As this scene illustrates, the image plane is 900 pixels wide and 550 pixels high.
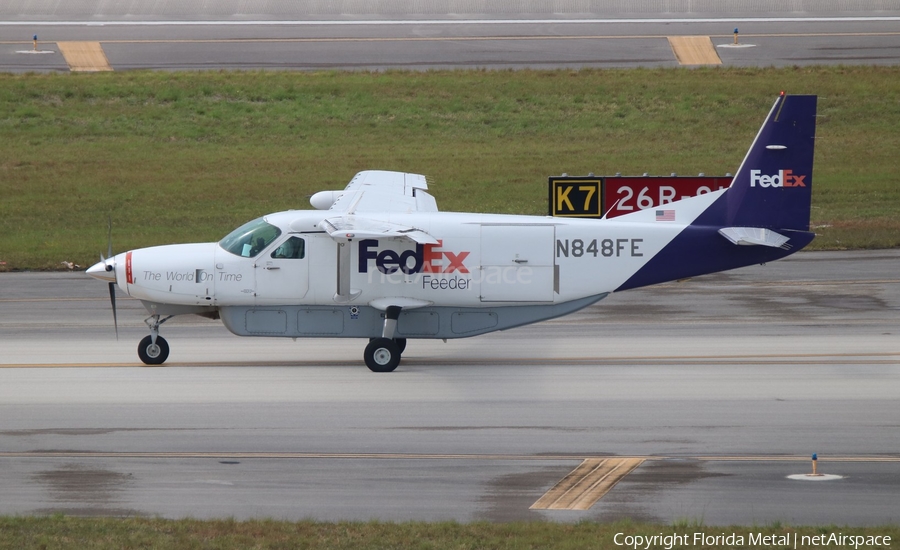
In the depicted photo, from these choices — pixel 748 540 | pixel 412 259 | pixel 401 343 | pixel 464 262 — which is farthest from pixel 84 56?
pixel 748 540

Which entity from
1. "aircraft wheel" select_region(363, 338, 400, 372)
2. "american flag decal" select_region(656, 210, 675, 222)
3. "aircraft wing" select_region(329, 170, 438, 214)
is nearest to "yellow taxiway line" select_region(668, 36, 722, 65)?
"aircraft wing" select_region(329, 170, 438, 214)

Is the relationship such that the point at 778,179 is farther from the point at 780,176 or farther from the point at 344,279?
the point at 344,279

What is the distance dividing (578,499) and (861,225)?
23576 millimetres

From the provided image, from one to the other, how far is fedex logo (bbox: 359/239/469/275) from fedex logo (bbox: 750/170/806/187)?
5025mm

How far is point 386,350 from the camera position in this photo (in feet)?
58.8

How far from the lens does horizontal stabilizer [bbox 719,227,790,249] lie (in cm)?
1809

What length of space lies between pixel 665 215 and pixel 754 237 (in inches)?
59.0

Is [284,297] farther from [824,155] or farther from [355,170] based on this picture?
[824,155]

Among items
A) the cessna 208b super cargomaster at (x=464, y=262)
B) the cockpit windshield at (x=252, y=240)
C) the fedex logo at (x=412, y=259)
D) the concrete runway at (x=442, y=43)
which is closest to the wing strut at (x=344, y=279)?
the cessna 208b super cargomaster at (x=464, y=262)

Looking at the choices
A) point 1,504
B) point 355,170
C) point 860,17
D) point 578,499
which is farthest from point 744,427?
point 860,17

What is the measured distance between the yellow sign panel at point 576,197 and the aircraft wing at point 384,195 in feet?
17.2

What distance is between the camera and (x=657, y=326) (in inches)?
846

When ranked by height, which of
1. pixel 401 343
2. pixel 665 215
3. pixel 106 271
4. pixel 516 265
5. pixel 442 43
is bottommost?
pixel 401 343

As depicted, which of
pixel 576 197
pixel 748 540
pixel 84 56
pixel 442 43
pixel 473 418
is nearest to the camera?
pixel 748 540
